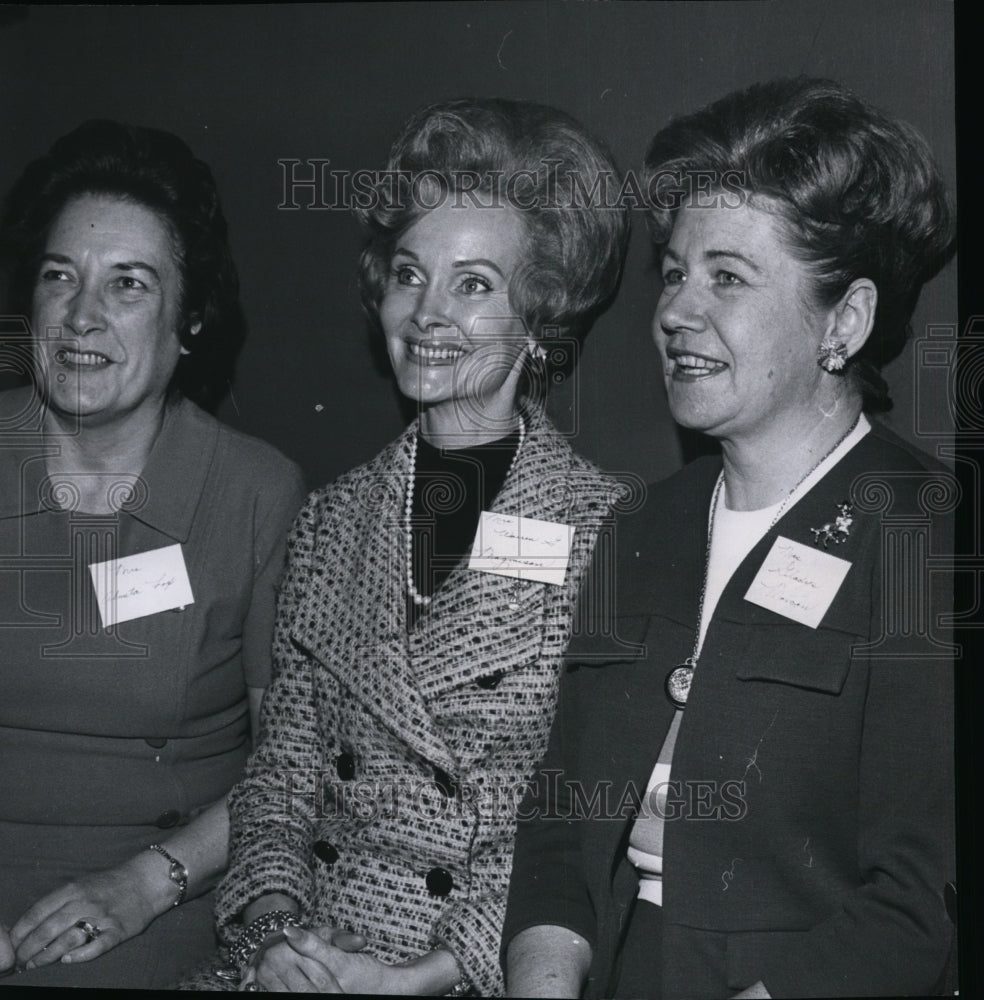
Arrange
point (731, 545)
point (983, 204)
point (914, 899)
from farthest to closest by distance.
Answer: point (983, 204)
point (731, 545)
point (914, 899)

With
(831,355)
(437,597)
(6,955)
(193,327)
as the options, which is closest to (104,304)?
(193,327)

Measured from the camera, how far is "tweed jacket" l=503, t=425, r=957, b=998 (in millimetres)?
1717

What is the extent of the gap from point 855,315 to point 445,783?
977 millimetres

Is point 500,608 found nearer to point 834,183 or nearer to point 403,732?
point 403,732

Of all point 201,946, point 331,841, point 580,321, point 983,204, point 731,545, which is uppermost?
point 983,204

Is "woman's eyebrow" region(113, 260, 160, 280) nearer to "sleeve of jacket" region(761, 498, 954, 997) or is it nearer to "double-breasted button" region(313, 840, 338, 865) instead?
"double-breasted button" region(313, 840, 338, 865)

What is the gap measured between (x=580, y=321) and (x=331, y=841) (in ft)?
3.16

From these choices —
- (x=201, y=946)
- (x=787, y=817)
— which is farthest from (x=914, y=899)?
(x=201, y=946)

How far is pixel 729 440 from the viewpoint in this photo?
6.18 ft

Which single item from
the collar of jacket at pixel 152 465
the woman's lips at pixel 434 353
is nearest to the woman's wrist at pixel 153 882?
the collar of jacket at pixel 152 465

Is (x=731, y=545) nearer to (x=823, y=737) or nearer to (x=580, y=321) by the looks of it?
(x=823, y=737)

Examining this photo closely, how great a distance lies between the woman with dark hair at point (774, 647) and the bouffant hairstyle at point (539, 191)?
125 mm

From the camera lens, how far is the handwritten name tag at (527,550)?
1.95 m

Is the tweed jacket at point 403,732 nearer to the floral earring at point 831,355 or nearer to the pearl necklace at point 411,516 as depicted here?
the pearl necklace at point 411,516
